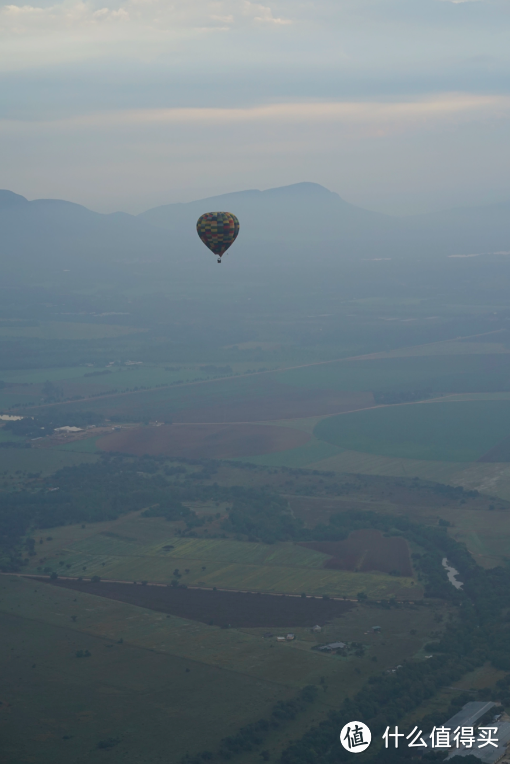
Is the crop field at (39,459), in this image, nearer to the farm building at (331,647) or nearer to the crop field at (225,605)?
the crop field at (225,605)

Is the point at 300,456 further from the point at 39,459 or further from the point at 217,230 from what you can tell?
the point at 217,230

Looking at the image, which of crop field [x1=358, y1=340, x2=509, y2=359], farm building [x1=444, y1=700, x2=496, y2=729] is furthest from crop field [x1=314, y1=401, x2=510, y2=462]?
farm building [x1=444, y1=700, x2=496, y2=729]

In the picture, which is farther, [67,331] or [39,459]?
[67,331]

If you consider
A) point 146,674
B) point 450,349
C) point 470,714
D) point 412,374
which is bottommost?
point 470,714

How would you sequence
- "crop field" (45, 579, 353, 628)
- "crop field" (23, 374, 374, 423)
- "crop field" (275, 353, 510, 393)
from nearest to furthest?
"crop field" (45, 579, 353, 628) < "crop field" (23, 374, 374, 423) < "crop field" (275, 353, 510, 393)

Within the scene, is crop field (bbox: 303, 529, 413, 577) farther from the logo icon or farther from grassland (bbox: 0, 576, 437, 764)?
the logo icon

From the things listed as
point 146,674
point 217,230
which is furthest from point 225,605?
point 217,230

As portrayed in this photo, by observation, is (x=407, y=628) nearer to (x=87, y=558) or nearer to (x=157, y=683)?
(x=157, y=683)
